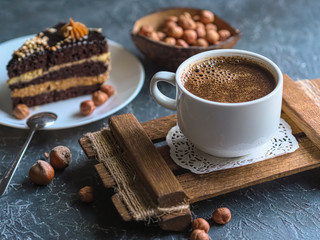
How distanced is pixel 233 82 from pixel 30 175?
703 millimetres

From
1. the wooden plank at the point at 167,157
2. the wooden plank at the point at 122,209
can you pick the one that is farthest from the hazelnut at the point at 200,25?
the wooden plank at the point at 122,209

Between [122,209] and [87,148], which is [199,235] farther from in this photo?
[87,148]

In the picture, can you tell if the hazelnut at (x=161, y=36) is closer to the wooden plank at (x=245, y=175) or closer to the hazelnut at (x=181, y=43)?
the hazelnut at (x=181, y=43)

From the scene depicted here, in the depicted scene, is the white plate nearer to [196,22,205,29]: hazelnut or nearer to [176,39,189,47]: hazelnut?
[176,39,189,47]: hazelnut

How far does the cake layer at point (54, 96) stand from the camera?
199 centimetres

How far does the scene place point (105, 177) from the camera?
1341mm

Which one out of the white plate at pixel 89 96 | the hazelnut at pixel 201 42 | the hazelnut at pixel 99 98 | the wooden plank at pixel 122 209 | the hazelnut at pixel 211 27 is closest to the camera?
the wooden plank at pixel 122 209

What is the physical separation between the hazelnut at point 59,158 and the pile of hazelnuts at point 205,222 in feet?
1.65

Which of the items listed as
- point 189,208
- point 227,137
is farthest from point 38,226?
point 227,137

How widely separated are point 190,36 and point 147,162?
0.99m

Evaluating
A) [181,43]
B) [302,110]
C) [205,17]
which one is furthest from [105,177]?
[205,17]

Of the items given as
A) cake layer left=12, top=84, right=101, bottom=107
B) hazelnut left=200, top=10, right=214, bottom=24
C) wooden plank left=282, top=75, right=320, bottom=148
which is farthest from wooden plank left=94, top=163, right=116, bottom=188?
hazelnut left=200, top=10, right=214, bottom=24

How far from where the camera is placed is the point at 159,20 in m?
2.28

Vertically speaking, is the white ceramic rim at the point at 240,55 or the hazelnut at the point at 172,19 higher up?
the white ceramic rim at the point at 240,55
